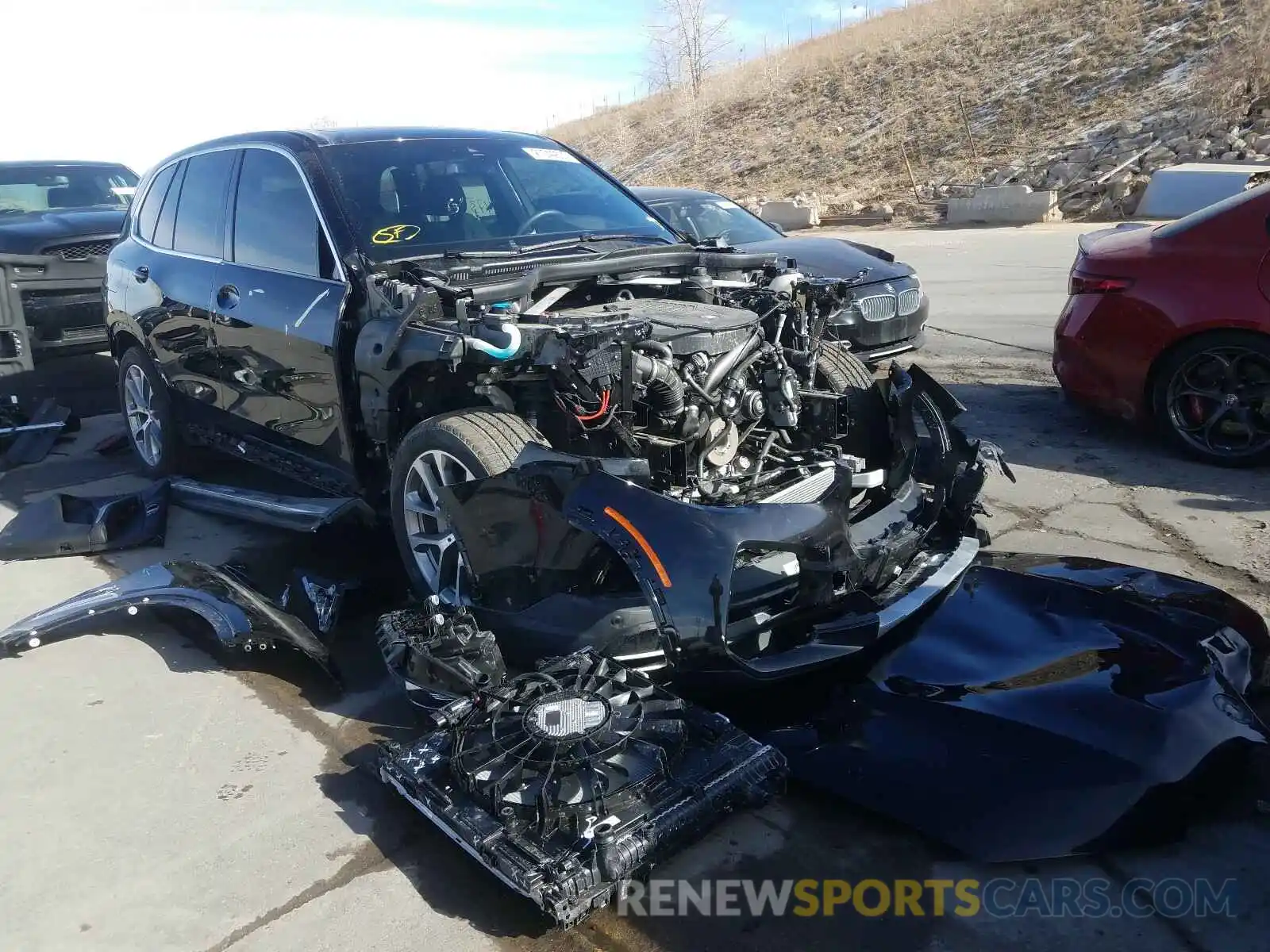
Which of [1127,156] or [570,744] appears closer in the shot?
[570,744]

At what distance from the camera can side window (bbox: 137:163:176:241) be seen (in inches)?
239

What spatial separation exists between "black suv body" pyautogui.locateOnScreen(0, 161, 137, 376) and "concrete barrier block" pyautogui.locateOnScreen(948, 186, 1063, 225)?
1743 centimetres

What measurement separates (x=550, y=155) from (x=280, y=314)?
67.1 inches

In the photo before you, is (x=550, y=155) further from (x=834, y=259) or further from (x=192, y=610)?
(x=834, y=259)

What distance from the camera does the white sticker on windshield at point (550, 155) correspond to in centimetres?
530

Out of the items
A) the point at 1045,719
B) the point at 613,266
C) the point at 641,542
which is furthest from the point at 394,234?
the point at 1045,719

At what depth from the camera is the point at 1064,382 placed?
20.9 feet

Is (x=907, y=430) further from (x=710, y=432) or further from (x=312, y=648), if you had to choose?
(x=312, y=648)

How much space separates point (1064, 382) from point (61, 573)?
19.1 feet

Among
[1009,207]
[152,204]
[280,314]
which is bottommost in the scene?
[1009,207]

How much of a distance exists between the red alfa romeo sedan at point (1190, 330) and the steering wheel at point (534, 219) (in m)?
3.29

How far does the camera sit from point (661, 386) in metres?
3.66

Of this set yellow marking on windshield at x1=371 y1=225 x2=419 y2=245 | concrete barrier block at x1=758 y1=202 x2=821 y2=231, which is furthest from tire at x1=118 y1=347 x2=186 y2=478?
concrete barrier block at x1=758 y1=202 x2=821 y2=231

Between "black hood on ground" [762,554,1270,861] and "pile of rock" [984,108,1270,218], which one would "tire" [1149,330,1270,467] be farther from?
"pile of rock" [984,108,1270,218]
